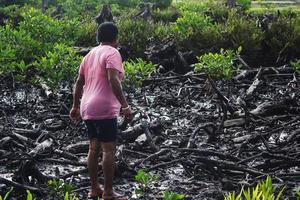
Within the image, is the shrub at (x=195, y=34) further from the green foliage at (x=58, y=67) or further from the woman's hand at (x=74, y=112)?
the woman's hand at (x=74, y=112)

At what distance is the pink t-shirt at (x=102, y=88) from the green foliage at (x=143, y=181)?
65 cm

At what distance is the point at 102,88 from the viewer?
478 centimetres

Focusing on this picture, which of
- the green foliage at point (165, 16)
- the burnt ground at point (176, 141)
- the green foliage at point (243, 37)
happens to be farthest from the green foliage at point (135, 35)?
the green foliage at point (165, 16)

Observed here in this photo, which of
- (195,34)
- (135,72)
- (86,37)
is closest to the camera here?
(135,72)

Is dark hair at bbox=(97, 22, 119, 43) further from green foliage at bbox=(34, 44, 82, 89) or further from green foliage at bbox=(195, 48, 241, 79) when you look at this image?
green foliage at bbox=(195, 48, 241, 79)

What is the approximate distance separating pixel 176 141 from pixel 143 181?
2102mm

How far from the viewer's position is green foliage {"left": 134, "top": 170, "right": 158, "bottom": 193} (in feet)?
16.5

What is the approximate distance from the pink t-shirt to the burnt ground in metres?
0.89

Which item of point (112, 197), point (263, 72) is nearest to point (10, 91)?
point (263, 72)

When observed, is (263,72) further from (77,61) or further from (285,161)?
(285,161)

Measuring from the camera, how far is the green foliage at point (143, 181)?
502 centimetres

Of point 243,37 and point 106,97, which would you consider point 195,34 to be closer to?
point 243,37

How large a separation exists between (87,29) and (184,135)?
25.2ft

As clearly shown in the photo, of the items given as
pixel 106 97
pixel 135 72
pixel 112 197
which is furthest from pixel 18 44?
pixel 112 197
